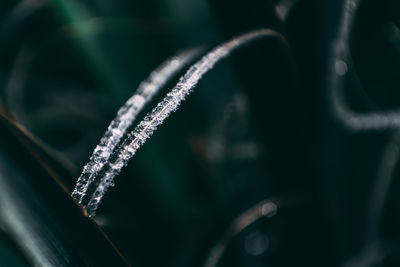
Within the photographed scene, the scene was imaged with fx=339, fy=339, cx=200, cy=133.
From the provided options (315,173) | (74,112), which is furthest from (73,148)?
(315,173)

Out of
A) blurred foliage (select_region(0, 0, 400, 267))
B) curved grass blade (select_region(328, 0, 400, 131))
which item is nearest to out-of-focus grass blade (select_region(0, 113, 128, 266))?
blurred foliage (select_region(0, 0, 400, 267))

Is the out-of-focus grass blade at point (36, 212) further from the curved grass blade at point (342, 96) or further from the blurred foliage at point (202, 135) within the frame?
the curved grass blade at point (342, 96)

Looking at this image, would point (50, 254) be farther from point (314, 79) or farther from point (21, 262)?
point (314, 79)

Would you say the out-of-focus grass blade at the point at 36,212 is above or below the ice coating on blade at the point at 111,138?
below

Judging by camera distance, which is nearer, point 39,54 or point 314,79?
point 314,79

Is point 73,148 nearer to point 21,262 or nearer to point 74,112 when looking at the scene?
point 74,112

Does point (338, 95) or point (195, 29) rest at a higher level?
point (195, 29)

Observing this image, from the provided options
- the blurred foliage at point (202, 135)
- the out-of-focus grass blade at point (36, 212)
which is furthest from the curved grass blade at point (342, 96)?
the out-of-focus grass blade at point (36, 212)

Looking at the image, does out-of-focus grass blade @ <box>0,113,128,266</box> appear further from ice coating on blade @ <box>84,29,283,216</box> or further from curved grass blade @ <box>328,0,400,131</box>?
curved grass blade @ <box>328,0,400,131</box>
